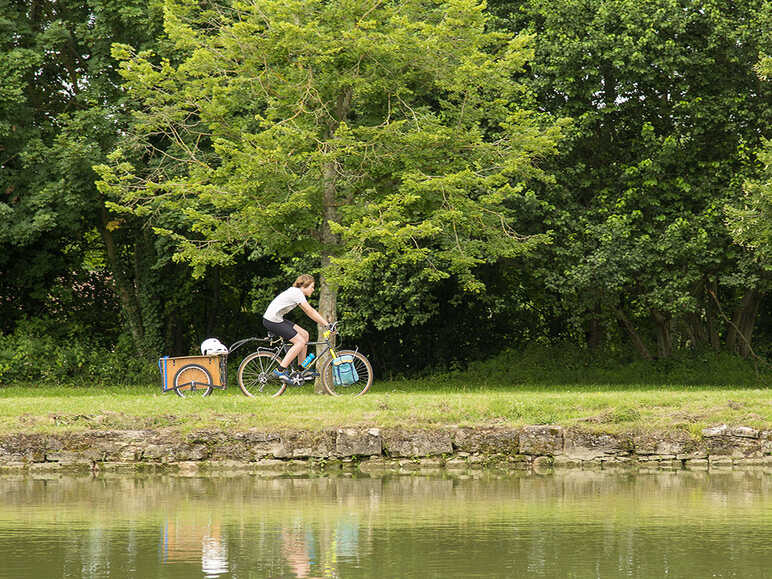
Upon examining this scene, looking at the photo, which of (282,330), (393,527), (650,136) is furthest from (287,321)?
(650,136)

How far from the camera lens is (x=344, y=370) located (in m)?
17.0

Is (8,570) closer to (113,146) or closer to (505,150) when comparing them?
(505,150)

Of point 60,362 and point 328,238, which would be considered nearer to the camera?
point 328,238

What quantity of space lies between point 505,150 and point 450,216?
246cm

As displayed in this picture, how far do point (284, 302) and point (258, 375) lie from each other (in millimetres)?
1419

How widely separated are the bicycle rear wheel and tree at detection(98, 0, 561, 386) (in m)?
2.92

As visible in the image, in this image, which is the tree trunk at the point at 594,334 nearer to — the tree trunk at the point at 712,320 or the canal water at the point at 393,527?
the tree trunk at the point at 712,320

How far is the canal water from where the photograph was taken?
702cm

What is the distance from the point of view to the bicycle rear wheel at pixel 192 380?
17.7 meters

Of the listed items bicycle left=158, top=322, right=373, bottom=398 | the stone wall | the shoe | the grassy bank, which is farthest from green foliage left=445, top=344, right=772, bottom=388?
the stone wall

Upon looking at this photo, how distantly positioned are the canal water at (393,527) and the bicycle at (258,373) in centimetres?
493

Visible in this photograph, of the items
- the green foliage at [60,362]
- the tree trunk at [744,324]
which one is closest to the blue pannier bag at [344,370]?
the green foliage at [60,362]

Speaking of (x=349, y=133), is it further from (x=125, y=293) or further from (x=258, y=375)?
(x=125, y=293)

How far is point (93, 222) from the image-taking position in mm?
29719
